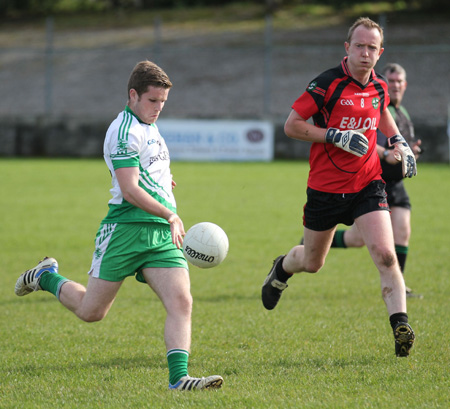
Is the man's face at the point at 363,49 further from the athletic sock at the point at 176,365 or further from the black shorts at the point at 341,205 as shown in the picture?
the athletic sock at the point at 176,365

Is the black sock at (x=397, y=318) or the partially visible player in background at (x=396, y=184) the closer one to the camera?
the black sock at (x=397, y=318)

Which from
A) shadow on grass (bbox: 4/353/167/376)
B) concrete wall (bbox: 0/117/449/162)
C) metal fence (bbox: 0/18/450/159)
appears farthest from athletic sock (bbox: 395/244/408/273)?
metal fence (bbox: 0/18/450/159)

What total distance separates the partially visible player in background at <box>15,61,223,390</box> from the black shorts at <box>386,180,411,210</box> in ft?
11.9

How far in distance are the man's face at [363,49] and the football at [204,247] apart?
171cm

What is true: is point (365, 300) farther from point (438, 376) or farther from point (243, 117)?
point (243, 117)

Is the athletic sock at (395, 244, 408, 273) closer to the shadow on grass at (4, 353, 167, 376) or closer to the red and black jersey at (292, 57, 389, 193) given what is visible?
the red and black jersey at (292, 57, 389, 193)

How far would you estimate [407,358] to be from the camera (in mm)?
5297

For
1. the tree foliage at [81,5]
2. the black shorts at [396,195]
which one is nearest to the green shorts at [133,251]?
the black shorts at [396,195]

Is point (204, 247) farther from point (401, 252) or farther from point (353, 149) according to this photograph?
point (401, 252)

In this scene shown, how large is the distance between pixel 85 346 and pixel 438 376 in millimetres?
2697

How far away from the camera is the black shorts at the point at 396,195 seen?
25.9 ft

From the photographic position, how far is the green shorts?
4.76 meters

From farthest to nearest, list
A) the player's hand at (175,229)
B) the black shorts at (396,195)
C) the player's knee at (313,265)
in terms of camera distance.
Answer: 1. the black shorts at (396,195)
2. the player's knee at (313,265)
3. the player's hand at (175,229)

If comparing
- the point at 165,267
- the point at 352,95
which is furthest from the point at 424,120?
the point at 165,267
